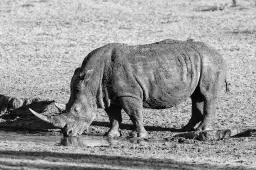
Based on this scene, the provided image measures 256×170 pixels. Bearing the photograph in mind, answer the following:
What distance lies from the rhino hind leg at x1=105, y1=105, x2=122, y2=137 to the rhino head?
38 cm

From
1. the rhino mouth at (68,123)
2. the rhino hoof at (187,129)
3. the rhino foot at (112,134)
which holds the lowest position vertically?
the rhino hoof at (187,129)

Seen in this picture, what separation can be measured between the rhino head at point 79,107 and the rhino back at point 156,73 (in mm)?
383

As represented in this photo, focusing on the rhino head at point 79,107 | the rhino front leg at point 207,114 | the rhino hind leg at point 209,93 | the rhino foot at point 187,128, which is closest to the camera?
the rhino head at point 79,107

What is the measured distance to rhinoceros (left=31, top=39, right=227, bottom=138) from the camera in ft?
44.1

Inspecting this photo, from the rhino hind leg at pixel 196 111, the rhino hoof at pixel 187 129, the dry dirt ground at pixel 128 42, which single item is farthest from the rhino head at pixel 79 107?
the rhino hind leg at pixel 196 111

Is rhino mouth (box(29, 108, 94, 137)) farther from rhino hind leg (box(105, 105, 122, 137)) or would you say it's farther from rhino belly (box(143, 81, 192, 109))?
rhino belly (box(143, 81, 192, 109))

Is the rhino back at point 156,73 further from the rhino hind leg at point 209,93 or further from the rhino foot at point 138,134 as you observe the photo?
the rhino foot at point 138,134

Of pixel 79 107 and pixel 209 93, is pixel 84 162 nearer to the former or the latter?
pixel 79 107

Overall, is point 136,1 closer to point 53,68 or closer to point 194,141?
point 53,68

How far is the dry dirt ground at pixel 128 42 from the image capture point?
37.4 ft

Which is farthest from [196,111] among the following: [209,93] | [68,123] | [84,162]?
[84,162]

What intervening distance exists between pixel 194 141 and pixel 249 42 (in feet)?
27.6

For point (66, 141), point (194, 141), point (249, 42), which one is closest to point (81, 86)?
point (66, 141)

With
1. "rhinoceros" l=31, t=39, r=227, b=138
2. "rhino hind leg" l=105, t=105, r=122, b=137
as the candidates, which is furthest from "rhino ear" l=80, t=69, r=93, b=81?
"rhino hind leg" l=105, t=105, r=122, b=137
